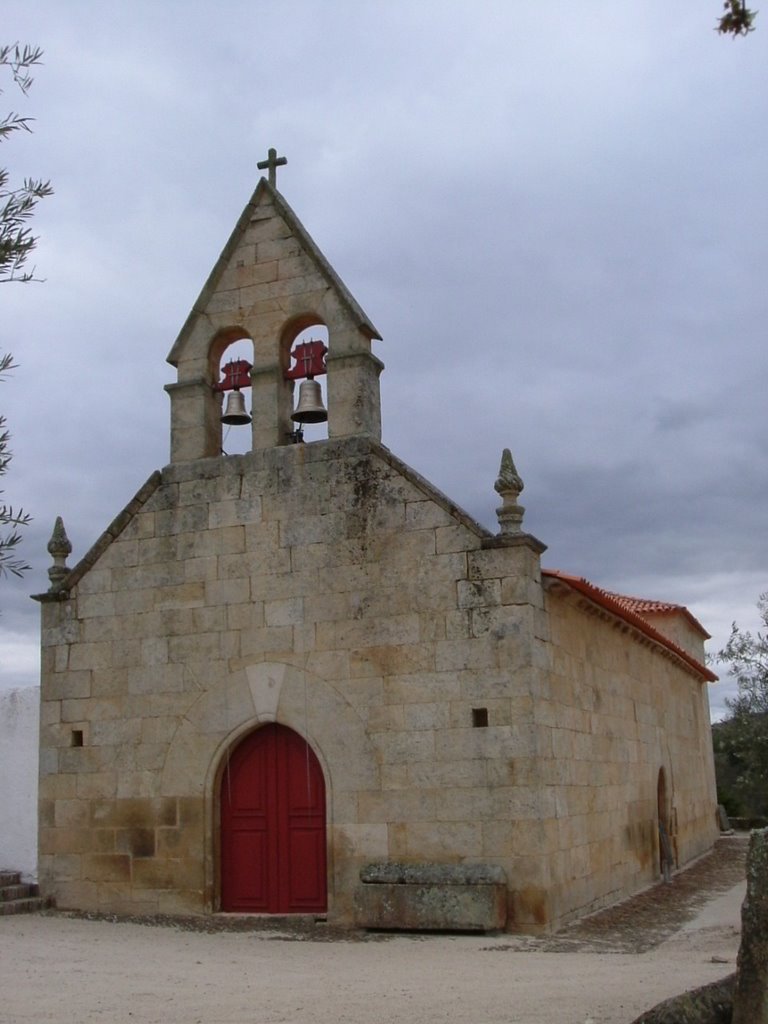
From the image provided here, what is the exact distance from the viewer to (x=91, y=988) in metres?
7.89

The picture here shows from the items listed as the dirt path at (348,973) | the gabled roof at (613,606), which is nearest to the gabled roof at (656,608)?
the gabled roof at (613,606)

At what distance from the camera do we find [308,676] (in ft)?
38.1

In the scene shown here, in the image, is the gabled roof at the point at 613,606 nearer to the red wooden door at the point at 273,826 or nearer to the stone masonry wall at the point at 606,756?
the stone masonry wall at the point at 606,756

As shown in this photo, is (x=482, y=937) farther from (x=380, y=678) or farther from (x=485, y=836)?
(x=380, y=678)

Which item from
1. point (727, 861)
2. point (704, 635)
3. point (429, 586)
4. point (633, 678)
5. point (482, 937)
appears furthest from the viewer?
point (704, 635)

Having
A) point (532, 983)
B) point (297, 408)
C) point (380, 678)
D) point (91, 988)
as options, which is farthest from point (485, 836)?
point (297, 408)

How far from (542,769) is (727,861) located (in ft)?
34.5

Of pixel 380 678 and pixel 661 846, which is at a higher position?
pixel 380 678

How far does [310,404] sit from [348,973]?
594cm

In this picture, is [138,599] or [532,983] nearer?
[532,983]

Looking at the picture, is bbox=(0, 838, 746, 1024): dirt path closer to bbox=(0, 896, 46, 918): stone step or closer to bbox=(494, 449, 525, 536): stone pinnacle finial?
bbox=(0, 896, 46, 918): stone step

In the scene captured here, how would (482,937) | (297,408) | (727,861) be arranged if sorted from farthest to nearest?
1. (727,861)
2. (297,408)
3. (482,937)

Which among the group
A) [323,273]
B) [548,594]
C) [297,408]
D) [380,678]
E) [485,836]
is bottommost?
[485,836]

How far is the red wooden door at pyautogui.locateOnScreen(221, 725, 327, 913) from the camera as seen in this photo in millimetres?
11539
